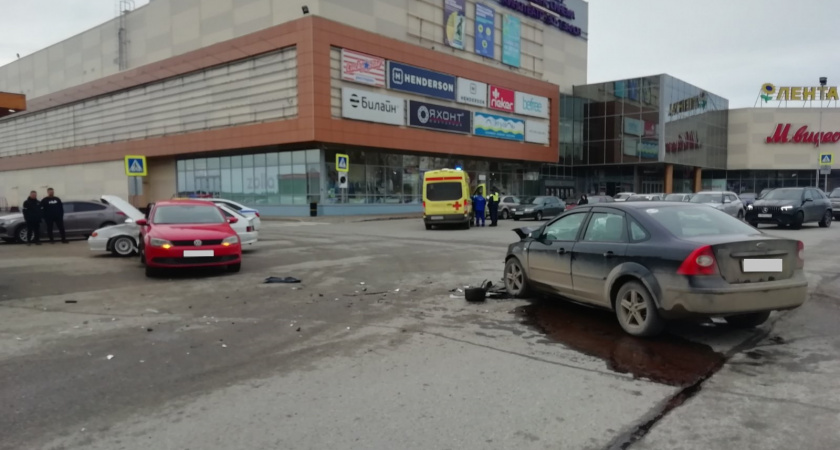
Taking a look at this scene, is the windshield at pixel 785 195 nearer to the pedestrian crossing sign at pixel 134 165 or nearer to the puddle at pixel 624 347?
the puddle at pixel 624 347

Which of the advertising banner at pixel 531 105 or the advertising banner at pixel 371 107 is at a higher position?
the advertising banner at pixel 531 105

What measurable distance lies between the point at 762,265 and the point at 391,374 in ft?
12.8

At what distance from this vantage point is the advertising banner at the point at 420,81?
121 ft

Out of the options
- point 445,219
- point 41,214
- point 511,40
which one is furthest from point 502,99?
point 41,214

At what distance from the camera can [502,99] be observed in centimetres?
4531

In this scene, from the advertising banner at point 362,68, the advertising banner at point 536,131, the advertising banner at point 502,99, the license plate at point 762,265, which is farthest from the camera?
the advertising banner at point 536,131

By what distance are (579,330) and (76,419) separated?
4946 millimetres

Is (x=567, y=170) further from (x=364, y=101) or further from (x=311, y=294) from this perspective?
(x=311, y=294)

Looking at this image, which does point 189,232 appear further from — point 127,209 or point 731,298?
point 731,298

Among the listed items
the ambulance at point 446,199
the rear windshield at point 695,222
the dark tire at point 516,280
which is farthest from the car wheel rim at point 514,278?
the ambulance at point 446,199

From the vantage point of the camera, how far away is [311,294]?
28.5ft

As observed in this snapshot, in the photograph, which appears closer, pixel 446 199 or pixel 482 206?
pixel 446 199

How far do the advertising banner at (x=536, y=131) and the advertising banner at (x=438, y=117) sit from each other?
8.02 meters

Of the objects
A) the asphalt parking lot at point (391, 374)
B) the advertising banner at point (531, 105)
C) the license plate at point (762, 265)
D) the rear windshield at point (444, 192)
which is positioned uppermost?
the advertising banner at point (531, 105)
